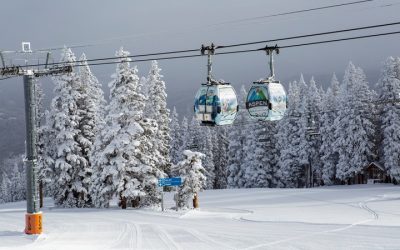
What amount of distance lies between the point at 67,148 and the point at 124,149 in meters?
7.07

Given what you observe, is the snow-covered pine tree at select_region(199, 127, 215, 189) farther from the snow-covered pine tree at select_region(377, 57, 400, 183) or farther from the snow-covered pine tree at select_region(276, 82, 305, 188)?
the snow-covered pine tree at select_region(377, 57, 400, 183)

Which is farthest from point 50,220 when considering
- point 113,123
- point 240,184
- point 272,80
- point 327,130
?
point 327,130

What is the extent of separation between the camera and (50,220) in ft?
107

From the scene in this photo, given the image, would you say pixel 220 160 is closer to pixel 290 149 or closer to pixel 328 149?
pixel 290 149

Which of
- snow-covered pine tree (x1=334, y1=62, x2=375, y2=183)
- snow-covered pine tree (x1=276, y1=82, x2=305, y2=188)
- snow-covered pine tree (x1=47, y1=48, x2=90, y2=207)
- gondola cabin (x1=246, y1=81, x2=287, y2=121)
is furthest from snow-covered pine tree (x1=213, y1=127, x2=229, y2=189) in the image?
gondola cabin (x1=246, y1=81, x2=287, y2=121)

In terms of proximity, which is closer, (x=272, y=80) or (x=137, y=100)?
(x=272, y=80)

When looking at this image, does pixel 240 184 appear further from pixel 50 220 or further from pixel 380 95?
pixel 50 220

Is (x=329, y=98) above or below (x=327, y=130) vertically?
above

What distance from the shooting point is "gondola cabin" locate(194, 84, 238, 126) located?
15.5 m

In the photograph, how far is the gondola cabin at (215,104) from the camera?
15.5 m

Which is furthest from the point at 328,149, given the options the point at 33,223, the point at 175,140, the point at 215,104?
the point at 215,104

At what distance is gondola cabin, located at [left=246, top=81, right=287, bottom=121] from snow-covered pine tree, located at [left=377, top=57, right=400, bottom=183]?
4776 centimetres

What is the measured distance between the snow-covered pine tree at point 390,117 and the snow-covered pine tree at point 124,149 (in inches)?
1263

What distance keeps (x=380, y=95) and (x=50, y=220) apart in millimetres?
46896
